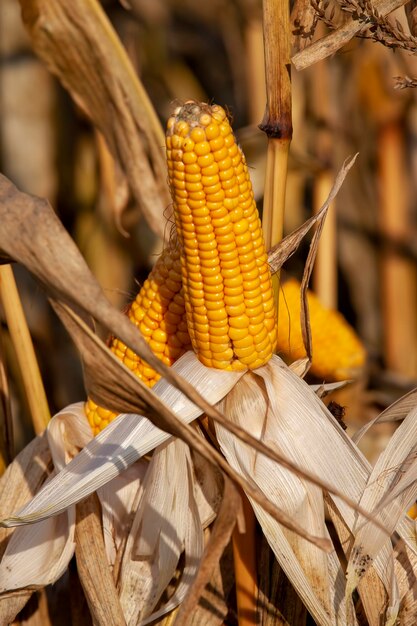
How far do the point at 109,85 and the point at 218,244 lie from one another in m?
1.14

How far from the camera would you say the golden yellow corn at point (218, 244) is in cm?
120

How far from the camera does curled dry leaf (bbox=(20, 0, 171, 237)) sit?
2209 mm

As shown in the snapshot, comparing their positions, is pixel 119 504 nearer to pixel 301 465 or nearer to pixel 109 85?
pixel 301 465

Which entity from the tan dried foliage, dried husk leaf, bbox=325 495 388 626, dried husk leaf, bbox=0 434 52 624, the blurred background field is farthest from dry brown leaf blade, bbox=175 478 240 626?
the blurred background field

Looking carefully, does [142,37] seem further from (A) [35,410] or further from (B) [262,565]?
(B) [262,565]

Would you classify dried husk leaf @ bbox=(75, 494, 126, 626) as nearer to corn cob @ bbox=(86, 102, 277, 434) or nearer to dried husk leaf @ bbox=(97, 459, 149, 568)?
dried husk leaf @ bbox=(97, 459, 149, 568)

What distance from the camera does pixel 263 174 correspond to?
9.39ft

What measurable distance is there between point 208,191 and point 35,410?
2.43ft

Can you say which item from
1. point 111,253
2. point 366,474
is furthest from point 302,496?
point 111,253

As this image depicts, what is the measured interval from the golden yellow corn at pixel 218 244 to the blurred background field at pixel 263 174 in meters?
1.25

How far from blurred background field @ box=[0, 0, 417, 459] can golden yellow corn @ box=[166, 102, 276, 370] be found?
1252mm

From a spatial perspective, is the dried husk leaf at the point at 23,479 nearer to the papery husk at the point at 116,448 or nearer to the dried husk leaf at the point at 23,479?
the dried husk leaf at the point at 23,479

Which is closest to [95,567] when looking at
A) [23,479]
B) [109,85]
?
[23,479]

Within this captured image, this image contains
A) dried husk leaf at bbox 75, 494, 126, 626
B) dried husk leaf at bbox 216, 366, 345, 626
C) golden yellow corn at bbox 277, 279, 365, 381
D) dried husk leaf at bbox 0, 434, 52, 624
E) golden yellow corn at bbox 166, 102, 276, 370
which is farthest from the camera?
golden yellow corn at bbox 277, 279, 365, 381
